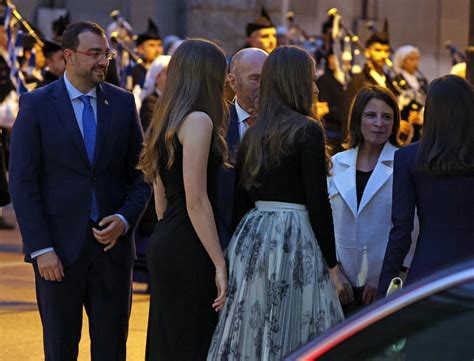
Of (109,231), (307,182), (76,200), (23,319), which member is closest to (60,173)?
(76,200)

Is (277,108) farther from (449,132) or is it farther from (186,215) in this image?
(449,132)

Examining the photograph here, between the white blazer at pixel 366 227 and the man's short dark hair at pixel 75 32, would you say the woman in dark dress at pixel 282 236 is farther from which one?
the man's short dark hair at pixel 75 32

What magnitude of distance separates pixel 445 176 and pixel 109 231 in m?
1.59

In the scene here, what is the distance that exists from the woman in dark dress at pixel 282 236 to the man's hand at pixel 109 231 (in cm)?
70

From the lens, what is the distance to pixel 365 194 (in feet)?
19.6

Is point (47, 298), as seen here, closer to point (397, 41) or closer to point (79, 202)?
point (79, 202)

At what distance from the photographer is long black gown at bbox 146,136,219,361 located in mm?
5316

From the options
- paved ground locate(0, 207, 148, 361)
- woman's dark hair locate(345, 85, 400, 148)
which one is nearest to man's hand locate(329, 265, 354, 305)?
woman's dark hair locate(345, 85, 400, 148)

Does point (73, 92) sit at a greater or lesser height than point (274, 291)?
greater

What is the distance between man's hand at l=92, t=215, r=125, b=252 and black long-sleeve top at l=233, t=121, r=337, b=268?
79 centimetres

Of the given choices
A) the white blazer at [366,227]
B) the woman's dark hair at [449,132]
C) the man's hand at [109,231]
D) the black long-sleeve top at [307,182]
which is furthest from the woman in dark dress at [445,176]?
the man's hand at [109,231]

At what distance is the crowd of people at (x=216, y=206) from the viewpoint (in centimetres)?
520

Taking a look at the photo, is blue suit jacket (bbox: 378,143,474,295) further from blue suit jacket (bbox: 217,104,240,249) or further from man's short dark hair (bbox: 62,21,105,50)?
man's short dark hair (bbox: 62,21,105,50)

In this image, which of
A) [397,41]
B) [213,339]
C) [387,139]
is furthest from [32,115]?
[397,41]
